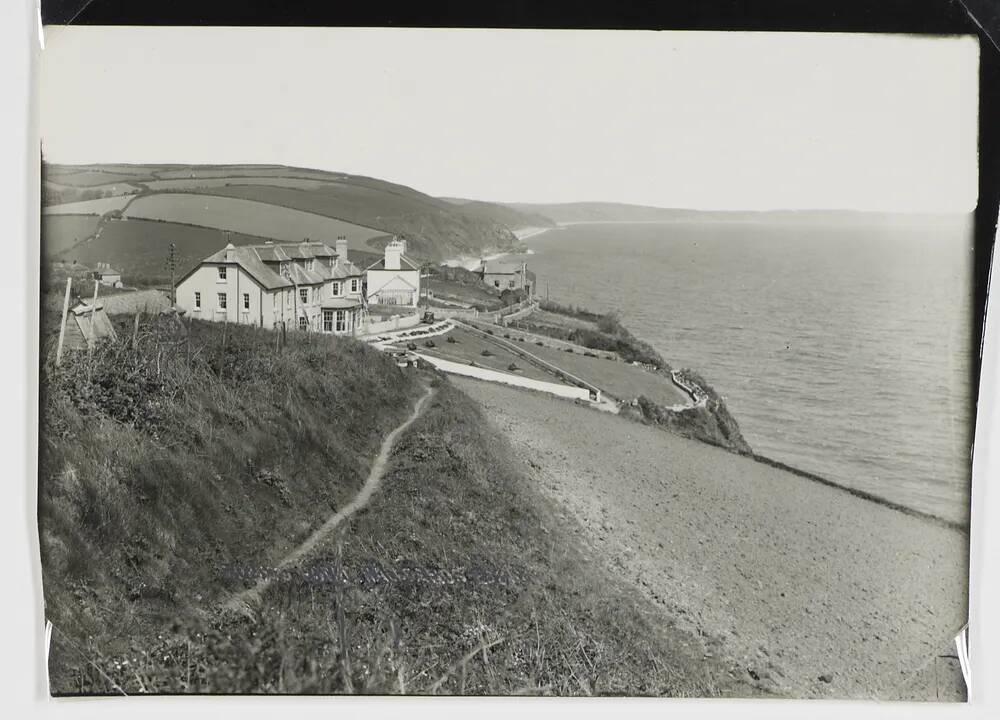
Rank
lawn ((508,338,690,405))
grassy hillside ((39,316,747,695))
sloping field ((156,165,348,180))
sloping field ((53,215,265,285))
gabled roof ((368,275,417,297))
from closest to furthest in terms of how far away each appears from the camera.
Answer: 1. grassy hillside ((39,316,747,695))
2. sloping field ((53,215,265,285))
3. sloping field ((156,165,348,180))
4. gabled roof ((368,275,417,297))
5. lawn ((508,338,690,405))

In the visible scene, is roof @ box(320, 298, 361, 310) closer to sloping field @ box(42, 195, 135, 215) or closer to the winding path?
the winding path

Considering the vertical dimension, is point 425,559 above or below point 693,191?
below

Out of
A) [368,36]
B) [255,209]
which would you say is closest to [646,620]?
[255,209]

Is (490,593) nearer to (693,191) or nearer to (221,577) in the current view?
(221,577)

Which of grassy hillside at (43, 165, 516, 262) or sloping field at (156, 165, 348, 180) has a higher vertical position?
sloping field at (156, 165, 348, 180)

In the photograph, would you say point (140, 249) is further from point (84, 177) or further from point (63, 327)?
point (63, 327)

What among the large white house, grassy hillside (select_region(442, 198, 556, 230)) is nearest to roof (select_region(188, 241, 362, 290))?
the large white house

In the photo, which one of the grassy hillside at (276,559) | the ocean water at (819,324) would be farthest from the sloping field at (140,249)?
the ocean water at (819,324)
